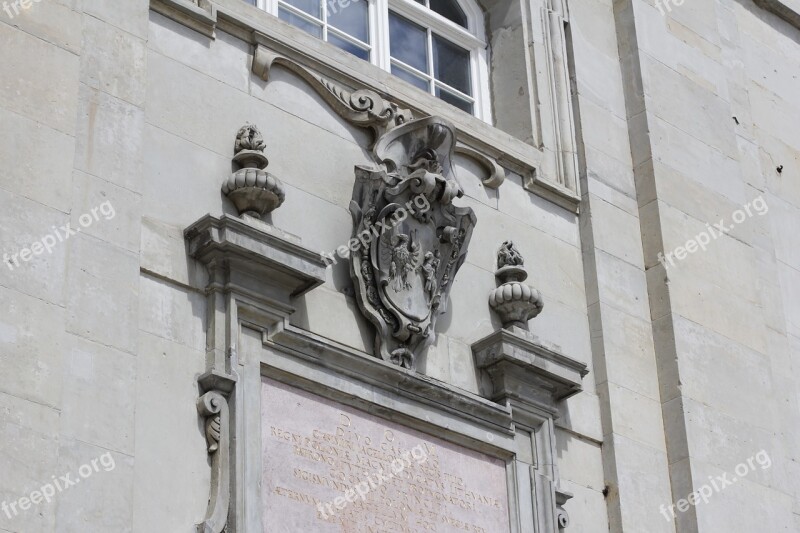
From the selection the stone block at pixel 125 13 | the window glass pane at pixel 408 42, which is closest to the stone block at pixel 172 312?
the stone block at pixel 125 13

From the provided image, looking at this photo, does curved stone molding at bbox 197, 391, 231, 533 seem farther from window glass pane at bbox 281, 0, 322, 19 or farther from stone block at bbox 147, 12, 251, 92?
window glass pane at bbox 281, 0, 322, 19

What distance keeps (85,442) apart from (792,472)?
604cm

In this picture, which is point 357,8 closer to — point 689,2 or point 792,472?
point 689,2

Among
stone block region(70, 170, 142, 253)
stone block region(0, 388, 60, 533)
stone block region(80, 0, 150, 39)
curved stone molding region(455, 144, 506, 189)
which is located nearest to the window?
curved stone molding region(455, 144, 506, 189)

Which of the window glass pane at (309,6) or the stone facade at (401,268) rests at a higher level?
the window glass pane at (309,6)

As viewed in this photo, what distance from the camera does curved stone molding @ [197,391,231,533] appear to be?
9.87 meters

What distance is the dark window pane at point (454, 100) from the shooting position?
13.6 meters

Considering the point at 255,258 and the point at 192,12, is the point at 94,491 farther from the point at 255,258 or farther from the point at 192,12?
the point at 192,12

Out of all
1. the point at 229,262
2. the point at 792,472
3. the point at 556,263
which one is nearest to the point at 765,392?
the point at 792,472

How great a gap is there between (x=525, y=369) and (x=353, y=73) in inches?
91.3

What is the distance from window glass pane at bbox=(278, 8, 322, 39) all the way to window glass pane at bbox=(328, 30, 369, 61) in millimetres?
102

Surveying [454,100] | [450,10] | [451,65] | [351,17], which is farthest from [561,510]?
[450,10]

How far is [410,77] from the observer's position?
13.4m

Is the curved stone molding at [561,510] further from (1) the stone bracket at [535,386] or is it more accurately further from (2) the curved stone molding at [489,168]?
(2) the curved stone molding at [489,168]
